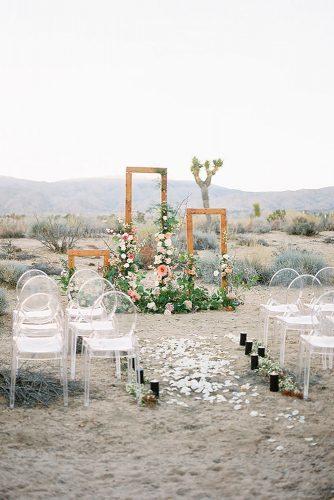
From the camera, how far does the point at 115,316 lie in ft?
21.4

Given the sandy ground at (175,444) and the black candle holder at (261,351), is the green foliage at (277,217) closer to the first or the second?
the black candle holder at (261,351)

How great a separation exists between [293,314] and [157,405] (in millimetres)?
2461

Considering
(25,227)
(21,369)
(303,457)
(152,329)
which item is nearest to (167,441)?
(303,457)

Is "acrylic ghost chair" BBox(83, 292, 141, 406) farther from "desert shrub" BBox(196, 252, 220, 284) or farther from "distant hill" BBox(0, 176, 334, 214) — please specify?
"distant hill" BBox(0, 176, 334, 214)

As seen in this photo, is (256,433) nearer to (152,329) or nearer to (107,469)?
(107,469)

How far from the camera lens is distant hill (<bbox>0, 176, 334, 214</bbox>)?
57.1m

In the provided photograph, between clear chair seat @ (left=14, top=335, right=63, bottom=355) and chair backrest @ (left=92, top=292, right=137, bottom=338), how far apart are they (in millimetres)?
410

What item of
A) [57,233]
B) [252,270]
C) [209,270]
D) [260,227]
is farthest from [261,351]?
[260,227]

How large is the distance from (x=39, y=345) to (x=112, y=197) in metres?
59.3

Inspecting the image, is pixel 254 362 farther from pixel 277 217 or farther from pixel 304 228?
pixel 277 217

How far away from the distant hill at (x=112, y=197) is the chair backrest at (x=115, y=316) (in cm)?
4551

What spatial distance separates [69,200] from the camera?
6003cm

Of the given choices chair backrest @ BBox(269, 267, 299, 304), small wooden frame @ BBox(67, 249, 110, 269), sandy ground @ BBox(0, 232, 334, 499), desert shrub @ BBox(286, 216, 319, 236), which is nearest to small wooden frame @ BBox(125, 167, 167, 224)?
small wooden frame @ BBox(67, 249, 110, 269)

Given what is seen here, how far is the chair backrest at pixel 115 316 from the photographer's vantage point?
5779 mm
